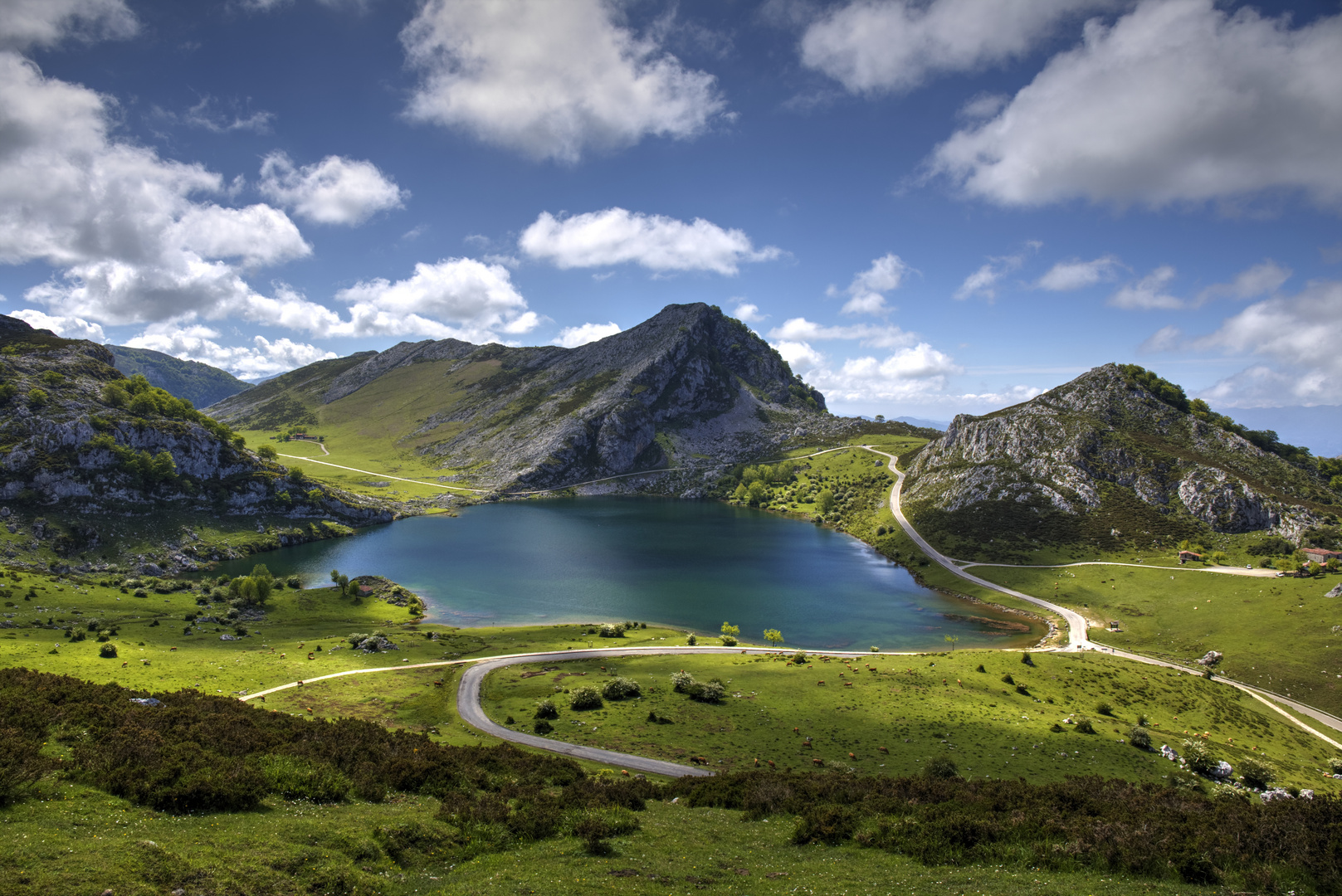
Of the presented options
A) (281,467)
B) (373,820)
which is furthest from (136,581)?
(373,820)

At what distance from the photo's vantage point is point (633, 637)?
78562mm

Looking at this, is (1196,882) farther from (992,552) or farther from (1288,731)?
(992,552)

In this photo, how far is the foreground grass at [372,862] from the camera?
1522 centimetres

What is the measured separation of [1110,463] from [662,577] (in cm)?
11462

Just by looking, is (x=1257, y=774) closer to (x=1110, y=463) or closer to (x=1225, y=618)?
(x=1225, y=618)

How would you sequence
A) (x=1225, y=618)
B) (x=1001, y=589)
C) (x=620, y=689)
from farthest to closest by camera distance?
1. (x=1001, y=589)
2. (x=1225, y=618)
3. (x=620, y=689)

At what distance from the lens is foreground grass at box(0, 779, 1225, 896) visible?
49.9 ft

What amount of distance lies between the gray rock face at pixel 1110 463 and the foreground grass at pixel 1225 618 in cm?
3123

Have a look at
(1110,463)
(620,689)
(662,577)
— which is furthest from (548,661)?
(1110,463)

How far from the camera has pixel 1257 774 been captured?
43562 millimetres

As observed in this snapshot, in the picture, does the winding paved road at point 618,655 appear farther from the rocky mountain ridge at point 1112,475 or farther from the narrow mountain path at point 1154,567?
the rocky mountain ridge at point 1112,475

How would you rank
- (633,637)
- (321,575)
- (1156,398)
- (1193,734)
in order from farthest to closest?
(1156,398), (321,575), (633,637), (1193,734)

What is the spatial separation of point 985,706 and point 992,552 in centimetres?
8283

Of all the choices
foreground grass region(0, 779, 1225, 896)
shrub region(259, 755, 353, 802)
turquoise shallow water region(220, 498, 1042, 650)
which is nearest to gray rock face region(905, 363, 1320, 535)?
turquoise shallow water region(220, 498, 1042, 650)
